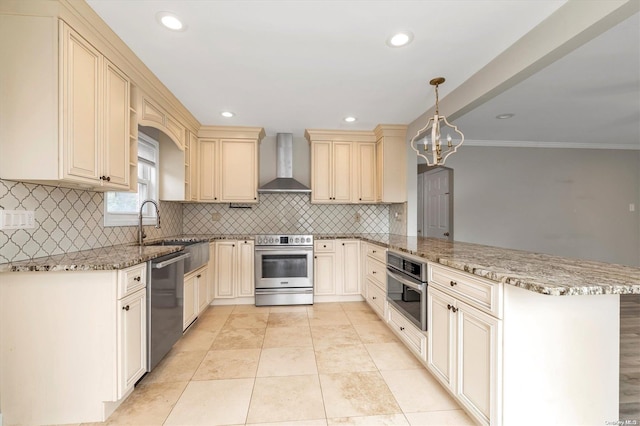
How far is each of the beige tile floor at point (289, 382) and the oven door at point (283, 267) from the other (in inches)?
27.8

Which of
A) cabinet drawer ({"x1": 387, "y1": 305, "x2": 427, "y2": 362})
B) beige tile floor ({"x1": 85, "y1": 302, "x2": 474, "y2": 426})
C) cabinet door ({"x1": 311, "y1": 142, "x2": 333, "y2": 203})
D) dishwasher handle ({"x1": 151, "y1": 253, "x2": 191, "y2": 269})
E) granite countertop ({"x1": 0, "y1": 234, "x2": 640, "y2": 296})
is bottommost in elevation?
beige tile floor ({"x1": 85, "y1": 302, "x2": 474, "y2": 426})

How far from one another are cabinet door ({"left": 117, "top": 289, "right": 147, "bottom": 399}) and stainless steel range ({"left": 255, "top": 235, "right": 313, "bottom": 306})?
5.68 ft

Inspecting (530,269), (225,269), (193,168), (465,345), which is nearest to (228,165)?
(193,168)

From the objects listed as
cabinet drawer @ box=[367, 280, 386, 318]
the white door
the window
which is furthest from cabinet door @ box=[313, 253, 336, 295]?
the white door

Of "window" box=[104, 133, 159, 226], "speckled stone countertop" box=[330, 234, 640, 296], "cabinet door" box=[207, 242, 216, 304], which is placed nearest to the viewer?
"speckled stone countertop" box=[330, 234, 640, 296]

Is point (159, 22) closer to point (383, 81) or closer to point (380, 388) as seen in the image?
point (383, 81)

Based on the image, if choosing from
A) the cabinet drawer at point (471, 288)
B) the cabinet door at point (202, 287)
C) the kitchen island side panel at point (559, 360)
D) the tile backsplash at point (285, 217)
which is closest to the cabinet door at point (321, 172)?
the tile backsplash at point (285, 217)

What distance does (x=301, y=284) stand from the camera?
140 inches

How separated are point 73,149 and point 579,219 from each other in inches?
264

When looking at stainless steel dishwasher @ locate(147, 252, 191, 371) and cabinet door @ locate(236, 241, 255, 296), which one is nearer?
stainless steel dishwasher @ locate(147, 252, 191, 371)

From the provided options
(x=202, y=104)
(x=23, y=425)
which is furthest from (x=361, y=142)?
(x=23, y=425)

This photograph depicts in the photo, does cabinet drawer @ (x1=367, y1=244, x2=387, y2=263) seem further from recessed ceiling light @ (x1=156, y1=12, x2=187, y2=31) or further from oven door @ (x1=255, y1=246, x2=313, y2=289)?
recessed ceiling light @ (x1=156, y1=12, x2=187, y2=31)

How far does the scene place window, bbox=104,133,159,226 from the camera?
7.95 ft

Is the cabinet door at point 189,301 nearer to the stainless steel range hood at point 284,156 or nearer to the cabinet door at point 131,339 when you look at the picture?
the cabinet door at point 131,339
